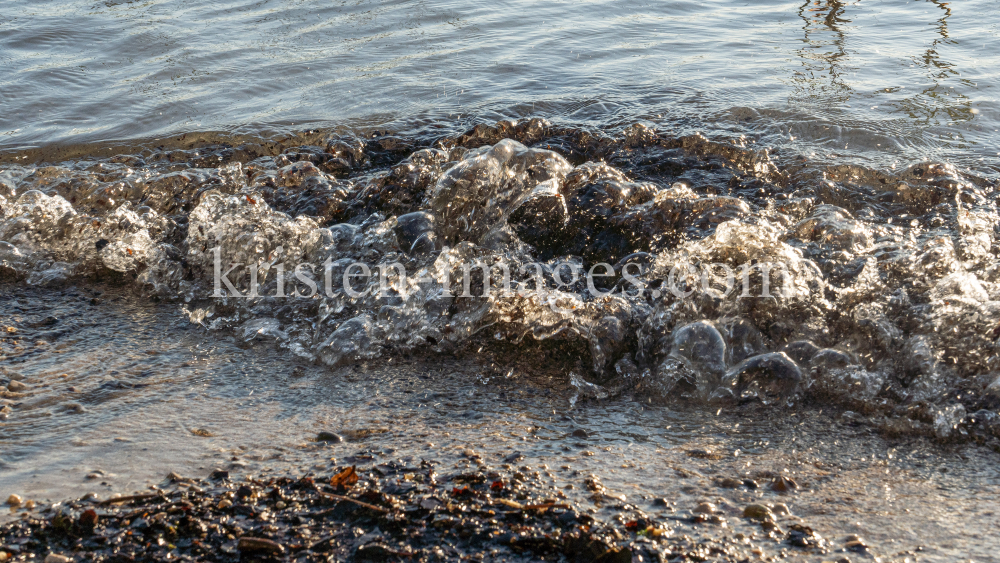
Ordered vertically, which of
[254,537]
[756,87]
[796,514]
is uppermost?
[756,87]

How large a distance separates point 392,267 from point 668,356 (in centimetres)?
129

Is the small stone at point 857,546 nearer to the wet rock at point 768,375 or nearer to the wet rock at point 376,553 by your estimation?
the wet rock at point 768,375

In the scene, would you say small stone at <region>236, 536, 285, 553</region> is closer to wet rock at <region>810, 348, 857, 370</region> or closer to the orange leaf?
the orange leaf

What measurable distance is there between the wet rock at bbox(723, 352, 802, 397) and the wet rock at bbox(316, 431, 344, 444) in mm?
1255

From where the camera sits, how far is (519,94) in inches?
198

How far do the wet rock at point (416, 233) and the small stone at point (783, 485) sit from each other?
187 cm

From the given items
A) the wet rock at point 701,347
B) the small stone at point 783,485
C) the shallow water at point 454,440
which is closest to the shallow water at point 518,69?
the wet rock at point 701,347

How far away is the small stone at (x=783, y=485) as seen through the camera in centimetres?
178

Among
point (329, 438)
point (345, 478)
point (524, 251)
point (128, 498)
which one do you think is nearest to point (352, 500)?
point (345, 478)

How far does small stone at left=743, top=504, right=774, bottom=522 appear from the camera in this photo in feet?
5.39

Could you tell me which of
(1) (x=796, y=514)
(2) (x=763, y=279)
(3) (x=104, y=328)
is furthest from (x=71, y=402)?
(2) (x=763, y=279)

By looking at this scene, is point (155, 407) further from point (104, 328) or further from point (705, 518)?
point (705, 518)

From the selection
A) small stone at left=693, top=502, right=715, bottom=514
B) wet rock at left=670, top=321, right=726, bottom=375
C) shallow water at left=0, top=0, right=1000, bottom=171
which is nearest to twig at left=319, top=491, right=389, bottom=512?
small stone at left=693, top=502, right=715, bottom=514

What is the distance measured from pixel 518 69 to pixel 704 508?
14.7 feet
